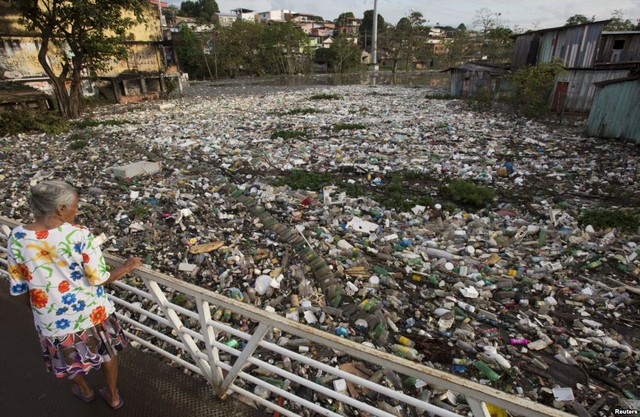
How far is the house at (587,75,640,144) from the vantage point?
9203 millimetres

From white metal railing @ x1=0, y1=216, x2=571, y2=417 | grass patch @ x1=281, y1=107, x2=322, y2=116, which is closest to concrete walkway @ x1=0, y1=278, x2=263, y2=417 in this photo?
white metal railing @ x1=0, y1=216, x2=571, y2=417

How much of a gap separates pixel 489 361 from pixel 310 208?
11.7 ft

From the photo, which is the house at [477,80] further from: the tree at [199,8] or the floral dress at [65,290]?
the tree at [199,8]

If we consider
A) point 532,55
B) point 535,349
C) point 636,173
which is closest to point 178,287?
point 535,349

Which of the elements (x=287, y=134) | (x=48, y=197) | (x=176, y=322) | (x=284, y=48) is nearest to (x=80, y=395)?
(x=176, y=322)

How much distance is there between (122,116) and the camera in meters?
14.1

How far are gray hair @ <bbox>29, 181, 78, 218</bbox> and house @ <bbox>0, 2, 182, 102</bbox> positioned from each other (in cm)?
1510

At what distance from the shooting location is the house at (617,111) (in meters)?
9.20

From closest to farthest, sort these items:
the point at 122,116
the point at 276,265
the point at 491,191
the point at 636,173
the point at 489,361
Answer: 1. the point at 489,361
2. the point at 276,265
3. the point at 491,191
4. the point at 636,173
5. the point at 122,116

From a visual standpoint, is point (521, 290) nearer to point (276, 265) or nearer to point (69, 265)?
point (276, 265)

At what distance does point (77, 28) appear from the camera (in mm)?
12445

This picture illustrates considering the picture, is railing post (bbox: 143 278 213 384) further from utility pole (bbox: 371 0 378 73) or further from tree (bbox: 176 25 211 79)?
utility pole (bbox: 371 0 378 73)

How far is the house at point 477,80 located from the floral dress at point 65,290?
62.5 feet

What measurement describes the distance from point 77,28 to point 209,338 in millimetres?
15095
